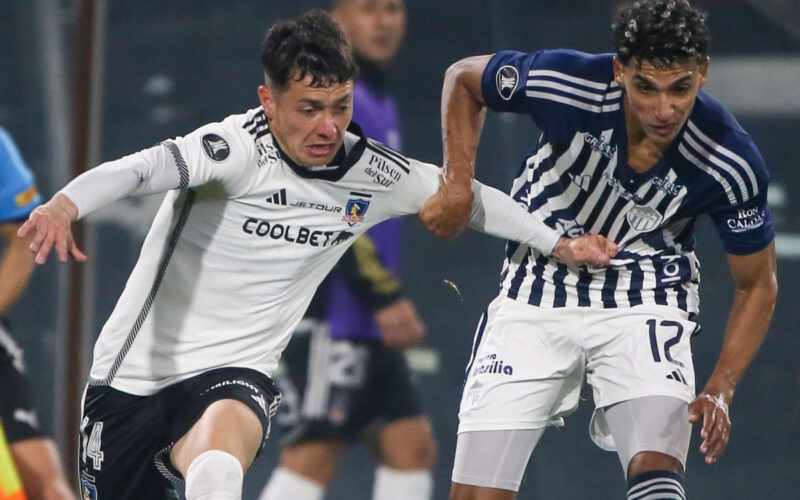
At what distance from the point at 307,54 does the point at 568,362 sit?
999mm

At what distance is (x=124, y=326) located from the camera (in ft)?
9.42

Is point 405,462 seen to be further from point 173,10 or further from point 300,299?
point 173,10

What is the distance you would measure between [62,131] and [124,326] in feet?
9.45

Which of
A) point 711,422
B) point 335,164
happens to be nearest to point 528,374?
point 711,422

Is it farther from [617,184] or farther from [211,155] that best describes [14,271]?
[617,184]

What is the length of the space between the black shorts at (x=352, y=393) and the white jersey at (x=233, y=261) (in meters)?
0.99

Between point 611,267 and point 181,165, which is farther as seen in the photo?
point 611,267

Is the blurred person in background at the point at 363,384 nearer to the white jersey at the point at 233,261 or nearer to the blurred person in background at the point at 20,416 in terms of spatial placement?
the blurred person in background at the point at 20,416

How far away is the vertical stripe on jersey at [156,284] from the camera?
9.18ft

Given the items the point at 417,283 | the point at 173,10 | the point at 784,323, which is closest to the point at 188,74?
the point at 173,10

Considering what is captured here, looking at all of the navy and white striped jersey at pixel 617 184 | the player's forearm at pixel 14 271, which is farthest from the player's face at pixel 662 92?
the player's forearm at pixel 14 271

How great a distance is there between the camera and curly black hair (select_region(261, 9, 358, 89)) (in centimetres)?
276

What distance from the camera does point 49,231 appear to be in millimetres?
2311

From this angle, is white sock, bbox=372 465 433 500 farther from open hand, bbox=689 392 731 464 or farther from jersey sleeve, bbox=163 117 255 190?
jersey sleeve, bbox=163 117 255 190
